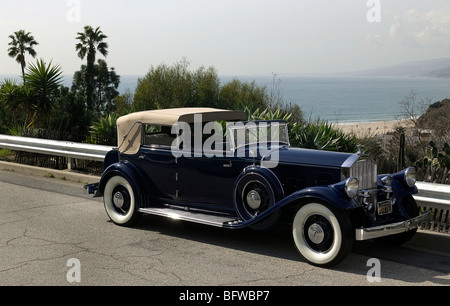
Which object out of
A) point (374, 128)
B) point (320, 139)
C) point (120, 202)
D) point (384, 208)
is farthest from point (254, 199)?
point (374, 128)

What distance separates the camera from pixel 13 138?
45.0 feet

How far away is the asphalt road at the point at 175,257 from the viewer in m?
5.64

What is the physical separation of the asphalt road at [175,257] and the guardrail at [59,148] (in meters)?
3.02

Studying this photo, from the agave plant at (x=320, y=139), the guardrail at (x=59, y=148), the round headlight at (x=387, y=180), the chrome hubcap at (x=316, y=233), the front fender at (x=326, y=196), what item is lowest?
the chrome hubcap at (x=316, y=233)

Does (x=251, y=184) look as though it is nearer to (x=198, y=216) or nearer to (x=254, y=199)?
(x=254, y=199)

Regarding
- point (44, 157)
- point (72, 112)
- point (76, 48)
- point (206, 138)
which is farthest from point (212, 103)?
point (206, 138)

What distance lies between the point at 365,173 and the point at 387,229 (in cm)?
81

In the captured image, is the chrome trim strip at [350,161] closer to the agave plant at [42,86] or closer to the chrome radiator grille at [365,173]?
the chrome radiator grille at [365,173]

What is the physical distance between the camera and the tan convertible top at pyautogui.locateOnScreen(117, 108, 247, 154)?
25.3ft

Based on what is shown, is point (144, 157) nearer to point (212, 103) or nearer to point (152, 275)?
point (152, 275)

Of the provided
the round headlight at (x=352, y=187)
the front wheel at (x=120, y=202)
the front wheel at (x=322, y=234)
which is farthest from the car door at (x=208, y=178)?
the round headlight at (x=352, y=187)

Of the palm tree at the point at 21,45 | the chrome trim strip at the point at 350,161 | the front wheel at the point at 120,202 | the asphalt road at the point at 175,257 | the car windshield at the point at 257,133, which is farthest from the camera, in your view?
the palm tree at the point at 21,45

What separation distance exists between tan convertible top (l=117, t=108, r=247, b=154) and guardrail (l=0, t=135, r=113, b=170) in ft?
9.48
